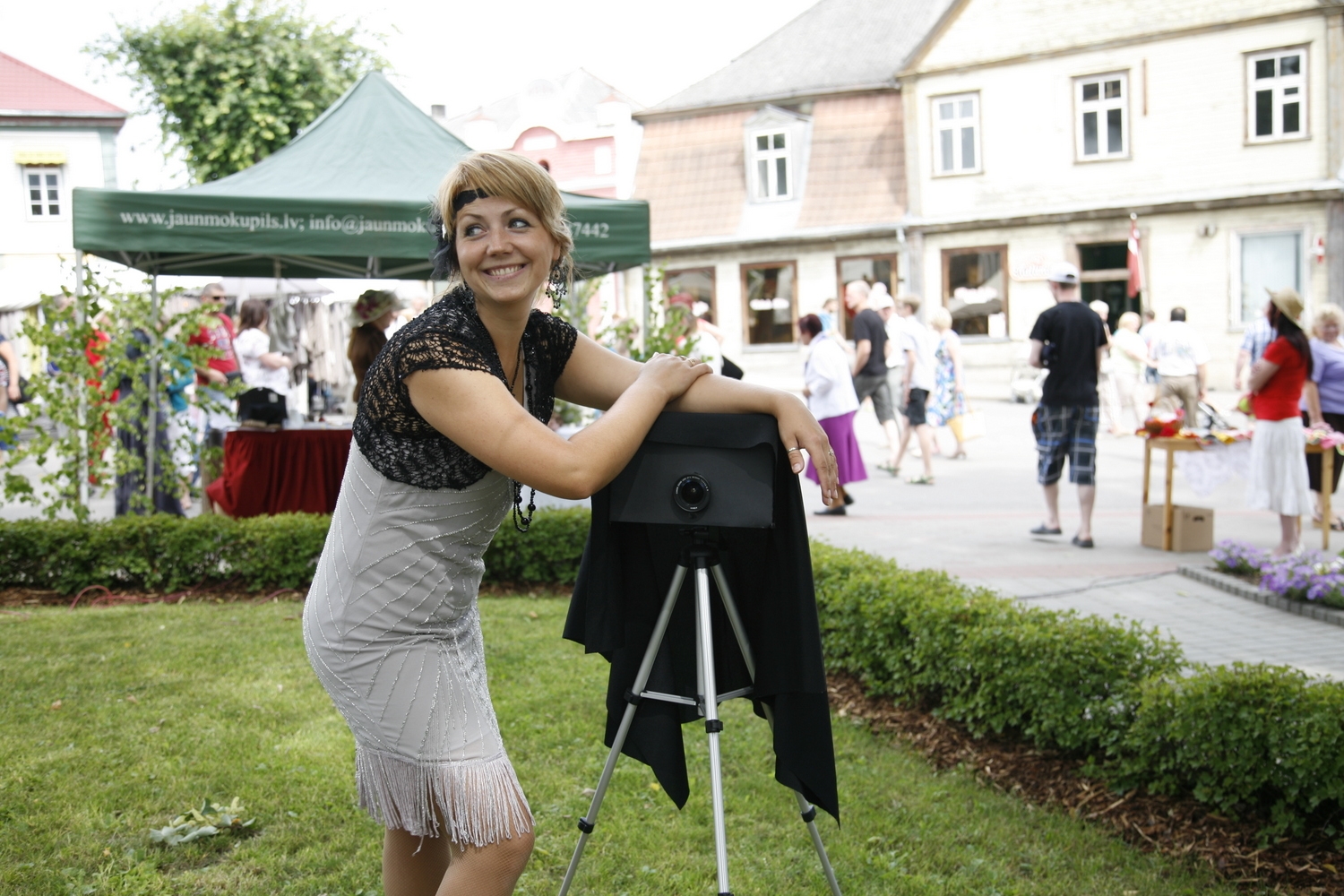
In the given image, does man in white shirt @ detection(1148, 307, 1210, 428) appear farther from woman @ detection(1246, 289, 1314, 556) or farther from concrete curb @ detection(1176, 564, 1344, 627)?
concrete curb @ detection(1176, 564, 1344, 627)

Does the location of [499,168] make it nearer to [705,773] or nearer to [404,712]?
[404,712]

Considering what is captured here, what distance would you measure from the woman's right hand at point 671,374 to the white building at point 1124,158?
2452 centimetres

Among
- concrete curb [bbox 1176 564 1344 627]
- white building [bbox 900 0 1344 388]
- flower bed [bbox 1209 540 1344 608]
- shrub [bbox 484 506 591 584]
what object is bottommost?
concrete curb [bbox 1176 564 1344 627]

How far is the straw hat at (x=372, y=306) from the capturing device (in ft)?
24.0

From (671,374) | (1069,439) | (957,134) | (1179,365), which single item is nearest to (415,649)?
(671,374)

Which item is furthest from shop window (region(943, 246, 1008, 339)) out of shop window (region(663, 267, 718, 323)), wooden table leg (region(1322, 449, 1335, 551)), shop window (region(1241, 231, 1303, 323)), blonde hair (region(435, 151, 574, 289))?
blonde hair (region(435, 151, 574, 289))

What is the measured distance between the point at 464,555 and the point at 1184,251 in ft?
83.3

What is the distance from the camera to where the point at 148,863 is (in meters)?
3.52

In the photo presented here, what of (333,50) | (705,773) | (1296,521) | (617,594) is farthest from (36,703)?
(333,50)

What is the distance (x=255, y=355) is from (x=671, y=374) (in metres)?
9.43

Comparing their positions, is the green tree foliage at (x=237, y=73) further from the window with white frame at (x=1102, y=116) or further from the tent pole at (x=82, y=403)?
the tent pole at (x=82, y=403)

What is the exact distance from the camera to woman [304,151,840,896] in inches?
85.7

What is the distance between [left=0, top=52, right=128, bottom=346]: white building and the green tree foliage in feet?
17.5

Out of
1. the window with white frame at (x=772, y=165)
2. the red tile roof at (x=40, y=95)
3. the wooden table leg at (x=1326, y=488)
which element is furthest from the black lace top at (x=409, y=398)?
the red tile roof at (x=40, y=95)
